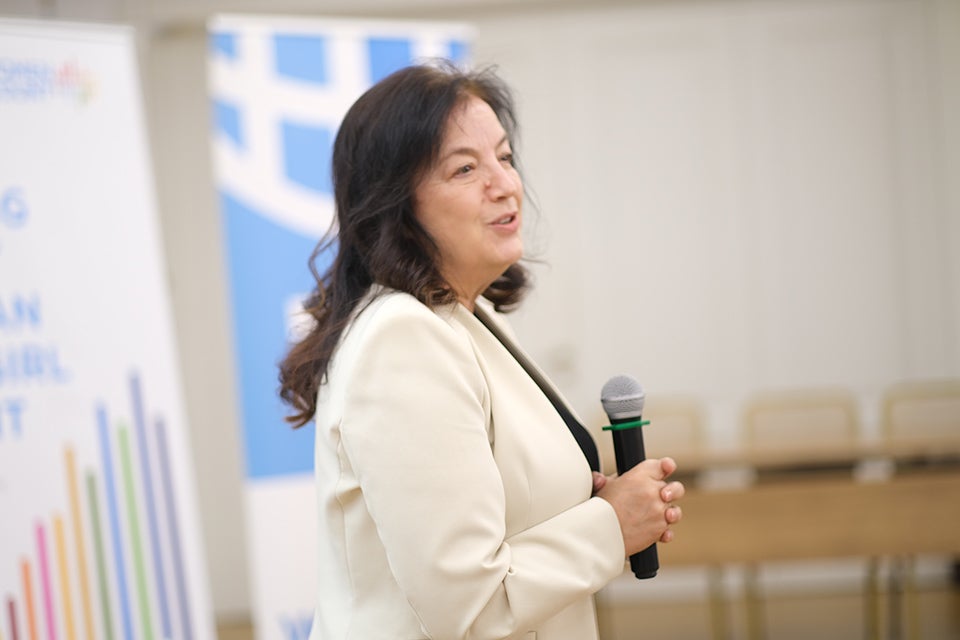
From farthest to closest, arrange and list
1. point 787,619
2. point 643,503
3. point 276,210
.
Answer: point 787,619 → point 276,210 → point 643,503

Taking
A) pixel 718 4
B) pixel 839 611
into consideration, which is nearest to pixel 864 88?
pixel 718 4

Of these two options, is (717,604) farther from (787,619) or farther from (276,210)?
(276,210)

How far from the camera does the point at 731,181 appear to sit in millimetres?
5371

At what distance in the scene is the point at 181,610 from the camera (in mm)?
2980

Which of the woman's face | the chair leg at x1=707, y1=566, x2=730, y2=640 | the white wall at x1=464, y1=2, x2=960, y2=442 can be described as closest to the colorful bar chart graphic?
the woman's face

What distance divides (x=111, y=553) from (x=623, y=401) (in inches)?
75.9

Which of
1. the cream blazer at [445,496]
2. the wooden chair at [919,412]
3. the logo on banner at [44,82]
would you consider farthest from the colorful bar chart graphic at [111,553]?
the wooden chair at [919,412]

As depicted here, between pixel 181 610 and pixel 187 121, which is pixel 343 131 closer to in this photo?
pixel 181 610

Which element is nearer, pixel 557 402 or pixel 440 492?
pixel 440 492

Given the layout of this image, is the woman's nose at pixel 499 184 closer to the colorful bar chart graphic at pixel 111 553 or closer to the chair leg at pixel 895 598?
the colorful bar chart graphic at pixel 111 553

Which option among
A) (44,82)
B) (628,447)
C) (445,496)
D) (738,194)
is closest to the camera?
(445,496)

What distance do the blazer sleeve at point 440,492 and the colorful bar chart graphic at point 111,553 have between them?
1902 mm

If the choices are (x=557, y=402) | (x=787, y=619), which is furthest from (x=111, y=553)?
(x=787, y=619)

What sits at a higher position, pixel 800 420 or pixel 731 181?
pixel 731 181
